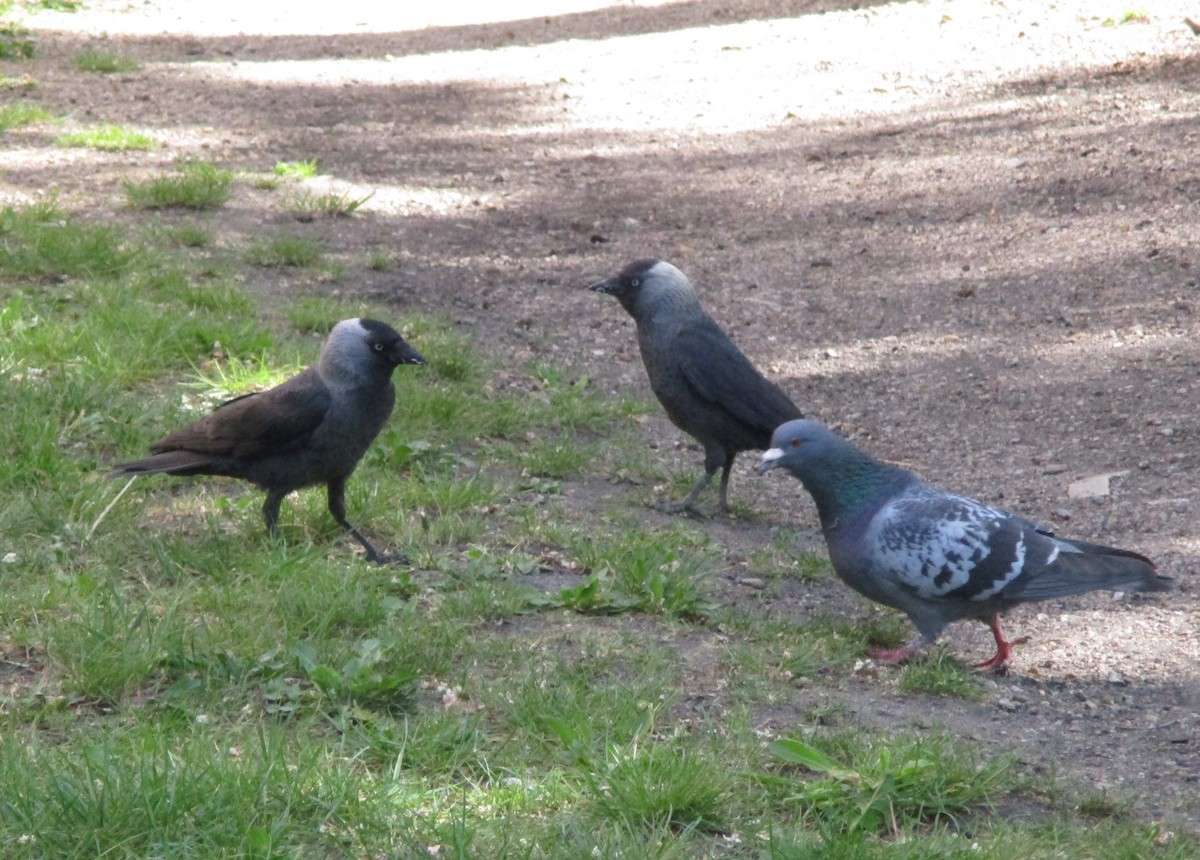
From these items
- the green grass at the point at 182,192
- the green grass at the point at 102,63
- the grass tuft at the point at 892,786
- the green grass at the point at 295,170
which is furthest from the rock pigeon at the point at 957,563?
the green grass at the point at 102,63

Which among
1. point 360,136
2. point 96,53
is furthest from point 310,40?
point 360,136

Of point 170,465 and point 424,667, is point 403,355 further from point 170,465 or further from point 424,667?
point 424,667

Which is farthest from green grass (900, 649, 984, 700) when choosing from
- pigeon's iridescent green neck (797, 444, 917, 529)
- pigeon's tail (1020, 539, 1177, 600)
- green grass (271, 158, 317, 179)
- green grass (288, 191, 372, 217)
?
green grass (271, 158, 317, 179)

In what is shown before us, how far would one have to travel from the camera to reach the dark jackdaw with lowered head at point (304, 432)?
5441mm

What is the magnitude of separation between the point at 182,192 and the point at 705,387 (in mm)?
5028

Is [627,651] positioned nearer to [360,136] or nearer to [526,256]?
[526,256]

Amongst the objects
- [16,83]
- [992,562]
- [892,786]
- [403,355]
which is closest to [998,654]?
[992,562]

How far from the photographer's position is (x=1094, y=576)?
4988 millimetres

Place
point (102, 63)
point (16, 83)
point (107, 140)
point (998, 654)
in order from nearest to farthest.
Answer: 1. point (998, 654)
2. point (107, 140)
3. point (16, 83)
4. point (102, 63)

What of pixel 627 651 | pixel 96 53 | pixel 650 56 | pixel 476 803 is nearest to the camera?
pixel 476 803

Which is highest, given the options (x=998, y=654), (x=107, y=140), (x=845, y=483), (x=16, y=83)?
(x=16, y=83)

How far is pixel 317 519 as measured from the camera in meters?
5.81

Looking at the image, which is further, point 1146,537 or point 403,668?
point 1146,537

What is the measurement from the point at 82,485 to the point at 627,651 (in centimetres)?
250
